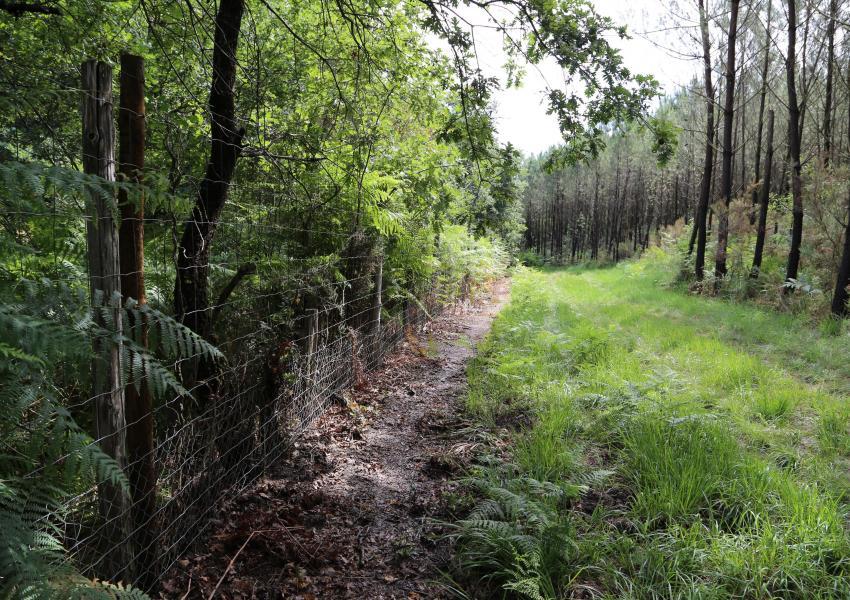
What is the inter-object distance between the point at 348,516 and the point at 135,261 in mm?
2302

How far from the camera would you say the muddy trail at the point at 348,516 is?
9.55 feet

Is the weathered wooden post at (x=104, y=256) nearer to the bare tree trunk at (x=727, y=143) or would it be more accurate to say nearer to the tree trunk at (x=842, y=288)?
the tree trunk at (x=842, y=288)

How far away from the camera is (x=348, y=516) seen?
3609mm

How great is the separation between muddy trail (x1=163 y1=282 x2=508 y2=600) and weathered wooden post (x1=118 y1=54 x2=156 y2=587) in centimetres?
61

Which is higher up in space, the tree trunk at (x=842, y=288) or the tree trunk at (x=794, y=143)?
the tree trunk at (x=794, y=143)

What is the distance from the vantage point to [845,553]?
2.75 meters

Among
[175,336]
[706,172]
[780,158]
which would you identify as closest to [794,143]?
[706,172]

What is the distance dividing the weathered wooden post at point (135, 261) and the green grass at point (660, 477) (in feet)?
5.98

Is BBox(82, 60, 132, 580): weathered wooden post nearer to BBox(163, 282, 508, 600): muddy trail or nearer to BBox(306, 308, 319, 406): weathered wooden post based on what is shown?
BBox(163, 282, 508, 600): muddy trail

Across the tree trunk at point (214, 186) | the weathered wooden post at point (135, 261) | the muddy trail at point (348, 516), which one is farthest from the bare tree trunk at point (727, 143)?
the weathered wooden post at point (135, 261)

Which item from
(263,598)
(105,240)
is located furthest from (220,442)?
(105,240)

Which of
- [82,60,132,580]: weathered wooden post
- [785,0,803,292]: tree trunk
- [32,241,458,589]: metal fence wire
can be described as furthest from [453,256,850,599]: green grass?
[785,0,803,292]: tree trunk

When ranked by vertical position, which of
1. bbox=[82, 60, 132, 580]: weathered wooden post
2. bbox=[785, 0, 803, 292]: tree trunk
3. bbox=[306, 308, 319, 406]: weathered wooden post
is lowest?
bbox=[306, 308, 319, 406]: weathered wooden post

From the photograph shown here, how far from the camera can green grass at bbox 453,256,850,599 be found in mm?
2723
